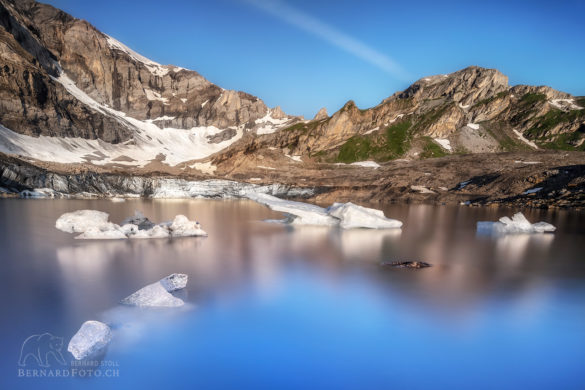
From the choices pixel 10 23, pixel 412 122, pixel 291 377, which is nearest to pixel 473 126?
pixel 412 122

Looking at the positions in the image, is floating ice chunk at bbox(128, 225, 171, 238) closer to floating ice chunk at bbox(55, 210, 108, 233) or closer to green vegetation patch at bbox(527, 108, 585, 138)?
floating ice chunk at bbox(55, 210, 108, 233)

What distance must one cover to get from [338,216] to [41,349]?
1717cm

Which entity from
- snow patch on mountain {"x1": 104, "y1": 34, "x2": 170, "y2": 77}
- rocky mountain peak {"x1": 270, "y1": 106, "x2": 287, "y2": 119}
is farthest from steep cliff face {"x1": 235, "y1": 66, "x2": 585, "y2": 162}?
snow patch on mountain {"x1": 104, "y1": 34, "x2": 170, "y2": 77}

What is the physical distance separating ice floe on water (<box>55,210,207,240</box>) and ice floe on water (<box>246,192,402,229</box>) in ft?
22.3

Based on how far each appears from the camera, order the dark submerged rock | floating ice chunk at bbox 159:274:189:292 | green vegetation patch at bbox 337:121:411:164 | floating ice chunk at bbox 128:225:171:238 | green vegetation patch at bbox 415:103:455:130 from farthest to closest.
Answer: green vegetation patch at bbox 415:103:455:130, green vegetation patch at bbox 337:121:411:164, floating ice chunk at bbox 128:225:171:238, the dark submerged rock, floating ice chunk at bbox 159:274:189:292

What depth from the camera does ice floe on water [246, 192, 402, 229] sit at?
2005cm

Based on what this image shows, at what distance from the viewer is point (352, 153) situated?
104m

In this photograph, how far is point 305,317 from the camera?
22.3ft

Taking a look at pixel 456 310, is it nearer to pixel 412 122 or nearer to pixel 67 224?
pixel 67 224

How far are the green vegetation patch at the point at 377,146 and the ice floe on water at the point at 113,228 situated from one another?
86.9 m

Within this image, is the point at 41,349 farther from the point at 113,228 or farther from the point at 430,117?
the point at 430,117

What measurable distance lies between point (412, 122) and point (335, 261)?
371ft

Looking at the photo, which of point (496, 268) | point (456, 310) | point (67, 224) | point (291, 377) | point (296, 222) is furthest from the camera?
point (296, 222)

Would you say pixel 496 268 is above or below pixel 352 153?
below
